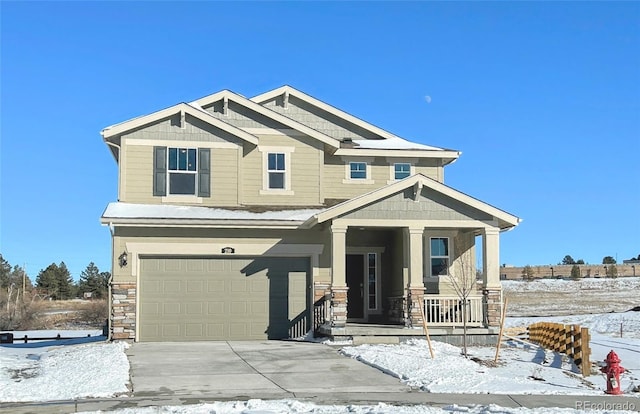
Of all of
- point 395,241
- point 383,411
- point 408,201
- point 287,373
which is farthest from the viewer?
point 395,241

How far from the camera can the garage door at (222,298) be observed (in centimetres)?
1944

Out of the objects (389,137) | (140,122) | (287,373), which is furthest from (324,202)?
(287,373)

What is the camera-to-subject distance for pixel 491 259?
63.2 ft

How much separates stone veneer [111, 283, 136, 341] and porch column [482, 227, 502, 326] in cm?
928

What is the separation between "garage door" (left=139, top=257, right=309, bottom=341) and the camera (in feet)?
63.8

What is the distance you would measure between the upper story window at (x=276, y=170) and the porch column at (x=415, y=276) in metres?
4.39

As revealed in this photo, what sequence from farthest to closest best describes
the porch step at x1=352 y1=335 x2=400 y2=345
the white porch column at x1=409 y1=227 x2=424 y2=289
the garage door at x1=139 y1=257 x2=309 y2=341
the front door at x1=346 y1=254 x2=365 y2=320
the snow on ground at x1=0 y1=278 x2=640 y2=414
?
the front door at x1=346 y1=254 x2=365 y2=320 → the garage door at x1=139 y1=257 x2=309 y2=341 → the white porch column at x1=409 y1=227 x2=424 y2=289 → the porch step at x1=352 y1=335 x2=400 y2=345 → the snow on ground at x1=0 y1=278 x2=640 y2=414

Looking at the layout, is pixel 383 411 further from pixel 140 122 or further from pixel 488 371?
pixel 140 122

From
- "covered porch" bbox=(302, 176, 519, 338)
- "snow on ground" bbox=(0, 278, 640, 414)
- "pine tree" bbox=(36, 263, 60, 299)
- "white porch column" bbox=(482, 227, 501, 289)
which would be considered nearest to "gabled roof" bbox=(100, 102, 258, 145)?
"covered porch" bbox=(302, 176, 519, 338)

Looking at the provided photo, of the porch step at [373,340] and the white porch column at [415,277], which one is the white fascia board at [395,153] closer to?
the white porch column at [415,277]

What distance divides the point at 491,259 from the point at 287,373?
25.5ft

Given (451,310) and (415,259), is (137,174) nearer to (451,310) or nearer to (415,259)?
(415,259)

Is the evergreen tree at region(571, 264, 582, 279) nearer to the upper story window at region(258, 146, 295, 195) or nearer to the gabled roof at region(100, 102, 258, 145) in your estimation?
the upper story window at region(258, 146, 295, 195)

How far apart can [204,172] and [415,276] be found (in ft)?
21.9
